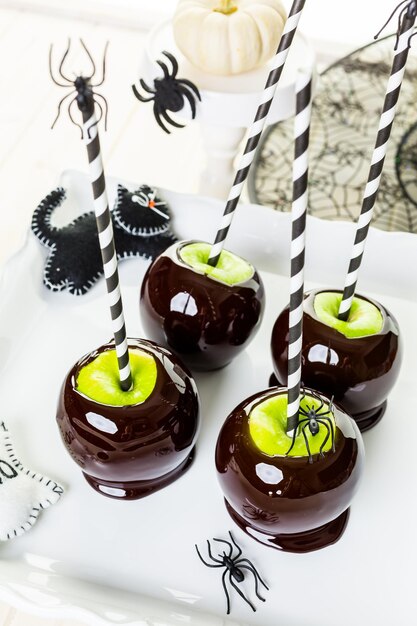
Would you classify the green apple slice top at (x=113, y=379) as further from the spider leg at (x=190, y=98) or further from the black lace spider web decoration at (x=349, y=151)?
the black lace spider web decoration at (x=349, y=151)

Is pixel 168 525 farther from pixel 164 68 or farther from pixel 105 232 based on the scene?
pixel 164 68

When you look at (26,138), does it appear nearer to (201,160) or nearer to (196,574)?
(201,160)

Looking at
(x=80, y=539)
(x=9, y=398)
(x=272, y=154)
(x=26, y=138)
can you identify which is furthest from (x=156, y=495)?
(x=26, y=138)

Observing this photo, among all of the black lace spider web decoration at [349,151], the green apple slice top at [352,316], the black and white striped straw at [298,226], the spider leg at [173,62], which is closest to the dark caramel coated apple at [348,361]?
the green apple slice top at [352,316]

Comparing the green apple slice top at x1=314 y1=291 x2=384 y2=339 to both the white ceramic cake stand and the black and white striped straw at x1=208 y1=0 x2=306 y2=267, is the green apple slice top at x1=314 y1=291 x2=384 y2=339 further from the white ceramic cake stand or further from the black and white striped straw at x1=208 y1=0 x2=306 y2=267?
the white ceramic cake stand

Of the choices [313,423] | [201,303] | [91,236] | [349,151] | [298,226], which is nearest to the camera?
[298,226]

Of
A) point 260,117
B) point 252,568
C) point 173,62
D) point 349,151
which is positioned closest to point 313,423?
point 252,568
